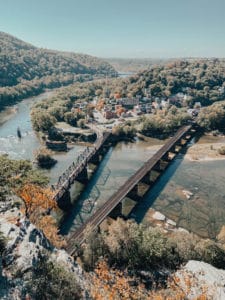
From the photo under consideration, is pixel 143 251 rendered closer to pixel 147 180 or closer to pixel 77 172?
pixel 77 172

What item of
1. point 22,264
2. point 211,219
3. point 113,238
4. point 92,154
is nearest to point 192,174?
point 211,219

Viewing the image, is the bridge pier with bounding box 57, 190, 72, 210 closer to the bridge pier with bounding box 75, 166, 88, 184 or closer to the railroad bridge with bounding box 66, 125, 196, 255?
the railroad bridge with bounding box 66, 125, 196, 255

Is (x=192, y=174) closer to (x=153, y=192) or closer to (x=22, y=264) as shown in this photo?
(x=153, y=192)

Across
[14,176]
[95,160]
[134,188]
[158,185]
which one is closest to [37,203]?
[14,176]

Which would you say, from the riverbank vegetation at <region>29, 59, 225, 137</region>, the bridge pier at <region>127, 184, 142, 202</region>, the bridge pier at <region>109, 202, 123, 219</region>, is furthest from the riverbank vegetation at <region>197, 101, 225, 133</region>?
the bridge pier at <region>109, 202, 123, 219</region>

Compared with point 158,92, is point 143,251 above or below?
above

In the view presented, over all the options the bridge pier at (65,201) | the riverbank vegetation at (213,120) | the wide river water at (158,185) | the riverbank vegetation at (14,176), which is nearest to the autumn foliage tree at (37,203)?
the riverbank vegetation at (14,176)
